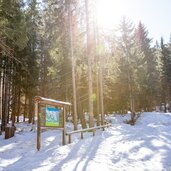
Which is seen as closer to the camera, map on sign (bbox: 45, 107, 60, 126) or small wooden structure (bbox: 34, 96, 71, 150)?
small wooden structure (bbox: 34, 96, 71, 150)

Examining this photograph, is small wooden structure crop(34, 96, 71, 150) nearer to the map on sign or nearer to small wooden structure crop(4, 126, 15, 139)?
the map on sign

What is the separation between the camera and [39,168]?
8.44 m

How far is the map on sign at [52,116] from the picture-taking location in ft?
43.6

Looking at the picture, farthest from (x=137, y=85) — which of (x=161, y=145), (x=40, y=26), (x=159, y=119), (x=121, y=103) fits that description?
(x=161, y=145)

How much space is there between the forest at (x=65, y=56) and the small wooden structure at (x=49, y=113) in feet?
11.5

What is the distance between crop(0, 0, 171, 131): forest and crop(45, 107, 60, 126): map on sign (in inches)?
153

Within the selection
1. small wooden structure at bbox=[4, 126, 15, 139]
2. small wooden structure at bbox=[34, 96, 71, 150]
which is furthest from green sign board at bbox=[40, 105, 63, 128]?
small wooden structure at bbox=[4, 126, 15, 139]

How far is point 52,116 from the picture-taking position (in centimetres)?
1360

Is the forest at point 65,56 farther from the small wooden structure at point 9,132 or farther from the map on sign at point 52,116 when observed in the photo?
the map on sign at point 52,116

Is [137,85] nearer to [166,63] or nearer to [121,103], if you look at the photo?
[121,103]

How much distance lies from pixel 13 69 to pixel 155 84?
29402 millimetres

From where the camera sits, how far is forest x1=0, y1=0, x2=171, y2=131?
760 inches

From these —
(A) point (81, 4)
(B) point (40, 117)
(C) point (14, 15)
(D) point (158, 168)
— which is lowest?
(D) point (158, 168)

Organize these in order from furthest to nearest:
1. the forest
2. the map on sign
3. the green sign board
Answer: the forest → the map on sign → the green sign board
